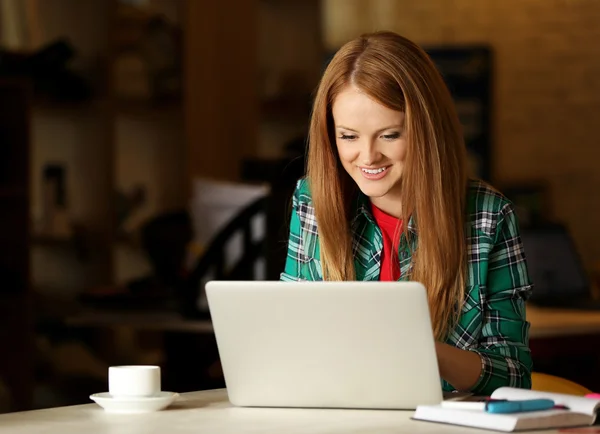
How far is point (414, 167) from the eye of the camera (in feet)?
7.34

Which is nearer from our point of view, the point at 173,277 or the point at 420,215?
the point at 420,215

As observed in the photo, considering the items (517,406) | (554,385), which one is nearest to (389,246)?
(554,385)

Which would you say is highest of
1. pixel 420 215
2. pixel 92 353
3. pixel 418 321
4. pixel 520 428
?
pixel 420 215

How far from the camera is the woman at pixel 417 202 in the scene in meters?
2.22

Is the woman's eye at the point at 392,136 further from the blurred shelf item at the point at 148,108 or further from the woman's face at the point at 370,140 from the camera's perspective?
the blurred shelf item at the point at 148,108

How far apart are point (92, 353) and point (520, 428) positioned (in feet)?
13.4

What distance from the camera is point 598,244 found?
7.16m

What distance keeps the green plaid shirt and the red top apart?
14 mm

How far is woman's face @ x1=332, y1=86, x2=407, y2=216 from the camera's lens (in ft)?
7.28

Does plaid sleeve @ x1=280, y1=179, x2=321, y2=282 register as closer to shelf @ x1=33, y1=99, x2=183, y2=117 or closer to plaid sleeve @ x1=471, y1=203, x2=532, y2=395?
plaid sleeve @ x1=471, y1=203, x2=532, y2=395

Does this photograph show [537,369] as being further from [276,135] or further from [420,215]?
[276,135]

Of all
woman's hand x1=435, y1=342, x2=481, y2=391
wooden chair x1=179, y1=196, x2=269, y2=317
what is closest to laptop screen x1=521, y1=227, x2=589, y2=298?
wooden chair x1=179, y1=196, x2=269, y2=317

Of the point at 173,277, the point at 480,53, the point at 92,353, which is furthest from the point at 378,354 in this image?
the point at 480,53

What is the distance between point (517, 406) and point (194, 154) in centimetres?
433
